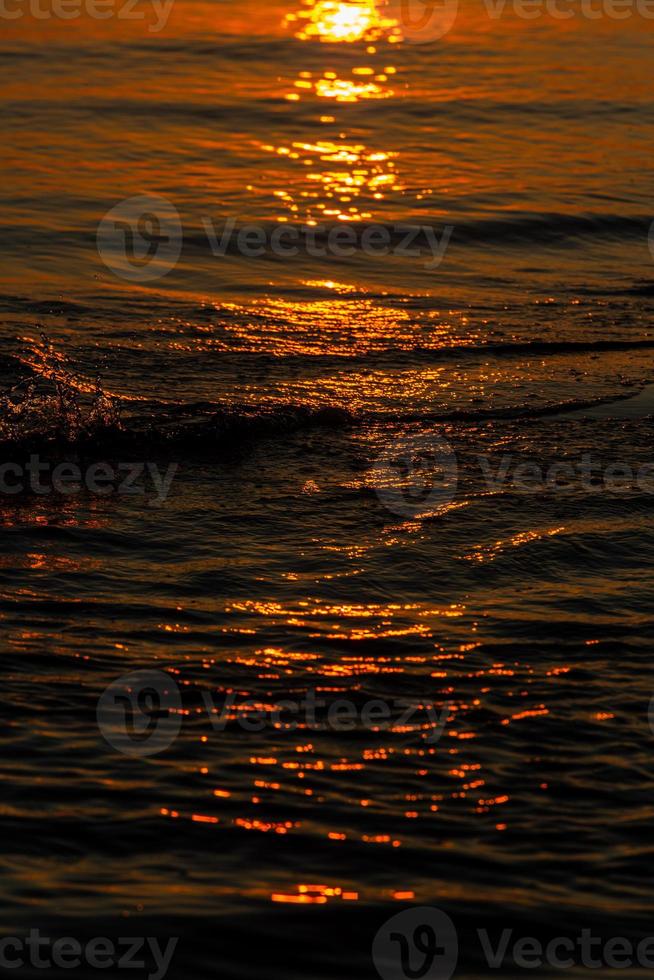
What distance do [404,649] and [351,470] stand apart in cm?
206

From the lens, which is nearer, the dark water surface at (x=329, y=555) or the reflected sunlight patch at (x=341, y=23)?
the dark water surface at (x=329, y=555)

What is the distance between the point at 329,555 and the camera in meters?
6.39

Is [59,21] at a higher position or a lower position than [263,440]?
higher

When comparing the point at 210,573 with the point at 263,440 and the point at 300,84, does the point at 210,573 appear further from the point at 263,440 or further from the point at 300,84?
the point at 300,84

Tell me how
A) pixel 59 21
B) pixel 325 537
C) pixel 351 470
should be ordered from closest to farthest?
pixel 325 537 → pixel 351 470 → pixel 59 21

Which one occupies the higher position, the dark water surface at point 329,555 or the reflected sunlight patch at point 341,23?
the reflected sunlight patch at point 341,23

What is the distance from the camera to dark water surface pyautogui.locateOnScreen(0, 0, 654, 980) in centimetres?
432

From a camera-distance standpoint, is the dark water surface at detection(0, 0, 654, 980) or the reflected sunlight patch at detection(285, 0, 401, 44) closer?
the dark water surface at detection(0, 0, 654, 980)

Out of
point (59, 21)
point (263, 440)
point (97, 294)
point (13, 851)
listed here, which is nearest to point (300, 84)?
point (59, 21)

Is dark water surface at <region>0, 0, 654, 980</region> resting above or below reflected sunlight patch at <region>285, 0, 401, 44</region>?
below

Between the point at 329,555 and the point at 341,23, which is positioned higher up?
the point at 341,23

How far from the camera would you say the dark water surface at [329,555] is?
4324 millimetres

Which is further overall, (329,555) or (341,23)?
(341,23)

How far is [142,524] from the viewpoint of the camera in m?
6.70
